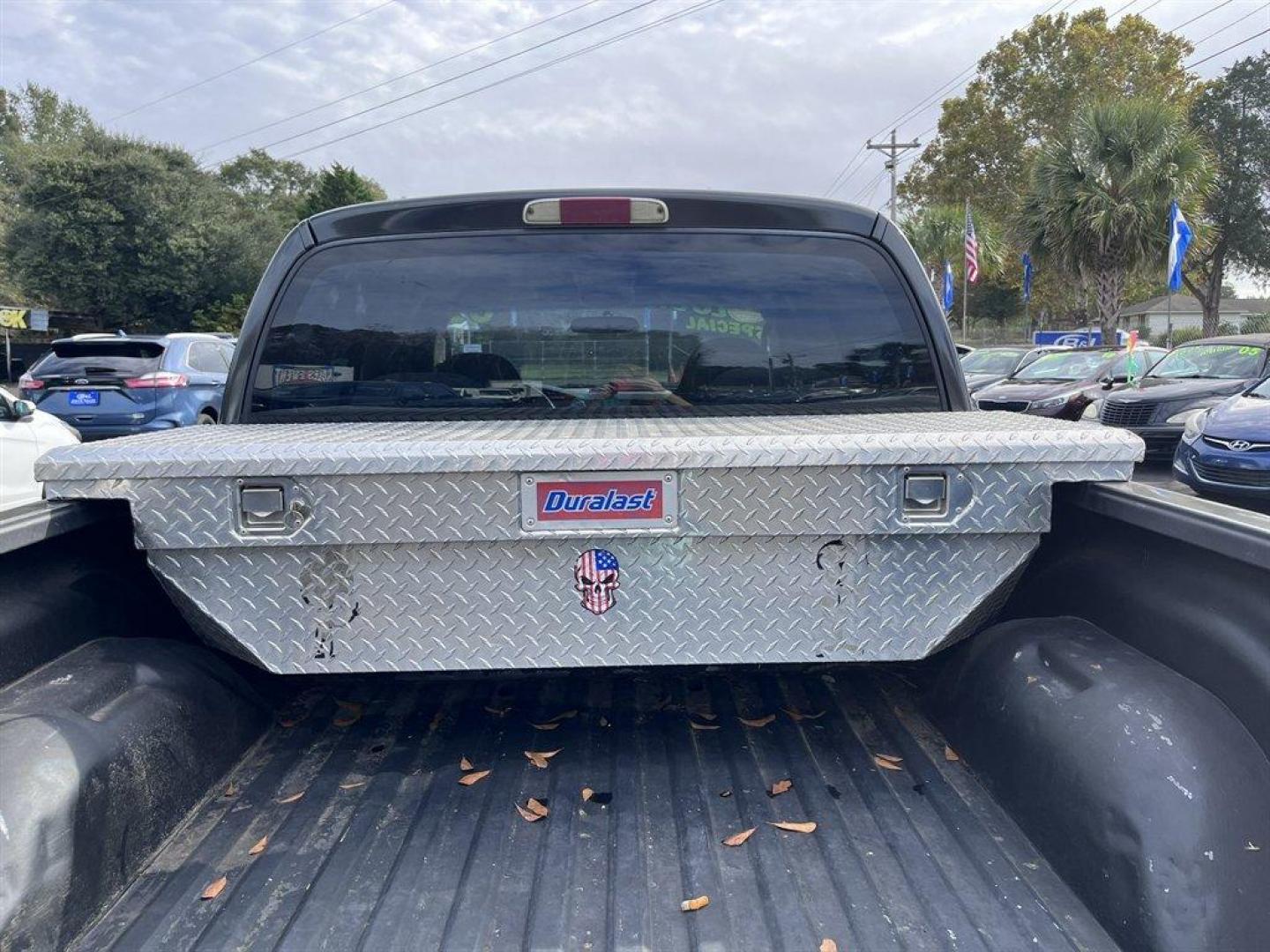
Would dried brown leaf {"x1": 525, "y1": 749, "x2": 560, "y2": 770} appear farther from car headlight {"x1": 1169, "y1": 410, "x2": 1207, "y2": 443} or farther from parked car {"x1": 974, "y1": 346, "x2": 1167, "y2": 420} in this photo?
parked car {"x1": 974, "y1": 346, "x2": 1167, "y2": 420}

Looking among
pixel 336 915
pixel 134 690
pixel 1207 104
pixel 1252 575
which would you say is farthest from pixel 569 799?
pixel 1207 104

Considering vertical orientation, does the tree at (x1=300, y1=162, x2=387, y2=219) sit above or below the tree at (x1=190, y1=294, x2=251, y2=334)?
above

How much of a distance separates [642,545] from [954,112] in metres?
47.6

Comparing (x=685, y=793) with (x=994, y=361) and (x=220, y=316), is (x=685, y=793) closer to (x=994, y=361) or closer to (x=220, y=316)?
(x=994, y=361)

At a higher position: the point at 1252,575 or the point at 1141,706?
the point at 1252,575

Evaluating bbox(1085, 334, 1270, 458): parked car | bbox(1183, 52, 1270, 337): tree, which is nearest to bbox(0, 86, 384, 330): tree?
bbox(1085, 334, 1270, 458): parked car

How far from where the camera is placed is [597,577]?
2.11 meters

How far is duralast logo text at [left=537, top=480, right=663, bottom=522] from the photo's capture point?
200 centimetres

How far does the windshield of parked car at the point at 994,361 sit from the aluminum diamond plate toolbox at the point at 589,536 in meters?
17.6

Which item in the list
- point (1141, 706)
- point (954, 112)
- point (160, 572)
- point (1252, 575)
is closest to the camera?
point (1252, 575)

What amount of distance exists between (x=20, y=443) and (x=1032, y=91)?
43938 millimetres

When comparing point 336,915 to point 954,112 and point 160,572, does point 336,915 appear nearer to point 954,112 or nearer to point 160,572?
point 160,572

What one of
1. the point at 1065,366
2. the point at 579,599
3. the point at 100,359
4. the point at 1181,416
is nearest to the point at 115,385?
the point at 100,359

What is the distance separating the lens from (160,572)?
2080 mm
